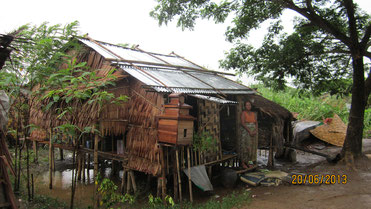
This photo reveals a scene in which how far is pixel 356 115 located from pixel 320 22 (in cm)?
316

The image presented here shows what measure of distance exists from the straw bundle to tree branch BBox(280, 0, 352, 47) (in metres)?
5.92

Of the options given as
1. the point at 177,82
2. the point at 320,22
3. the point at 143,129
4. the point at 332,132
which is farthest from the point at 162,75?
the point at 332,132

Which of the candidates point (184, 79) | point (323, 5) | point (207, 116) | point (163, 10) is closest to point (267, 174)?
point (207, 116)

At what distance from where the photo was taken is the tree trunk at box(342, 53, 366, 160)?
7.93m

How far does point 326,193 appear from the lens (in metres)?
6.41

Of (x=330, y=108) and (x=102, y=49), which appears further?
(x=330, y=108)

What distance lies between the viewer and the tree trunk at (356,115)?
7930 mm

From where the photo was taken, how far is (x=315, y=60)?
31.0 feet

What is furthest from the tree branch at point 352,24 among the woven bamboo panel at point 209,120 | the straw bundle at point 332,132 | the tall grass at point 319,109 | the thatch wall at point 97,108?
the thatch wall at point 97,108

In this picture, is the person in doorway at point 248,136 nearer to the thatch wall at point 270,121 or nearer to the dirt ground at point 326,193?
the thatch wall at point 270,121

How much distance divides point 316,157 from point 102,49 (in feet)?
33.9

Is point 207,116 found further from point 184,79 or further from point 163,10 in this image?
point 163,10

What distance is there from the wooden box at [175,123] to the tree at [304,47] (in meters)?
4.81
